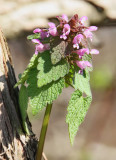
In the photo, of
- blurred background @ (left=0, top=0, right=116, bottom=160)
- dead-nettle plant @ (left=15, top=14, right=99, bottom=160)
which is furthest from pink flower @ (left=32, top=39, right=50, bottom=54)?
blurred background @ (left=0, top=0, right=116, bottom=160)

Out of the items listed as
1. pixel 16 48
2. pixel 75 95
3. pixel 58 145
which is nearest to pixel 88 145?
pixel 58 145

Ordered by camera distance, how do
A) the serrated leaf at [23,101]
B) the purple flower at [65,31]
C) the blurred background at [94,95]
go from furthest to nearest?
1. the blurred background at [94,95]
2. the serrated leaf at [23,101]
3. the purple flower at [65,31]

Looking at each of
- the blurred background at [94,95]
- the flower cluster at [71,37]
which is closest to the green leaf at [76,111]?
the flower cluster at [71,37]

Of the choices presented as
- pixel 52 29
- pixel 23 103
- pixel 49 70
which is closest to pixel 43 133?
pixel 23 103

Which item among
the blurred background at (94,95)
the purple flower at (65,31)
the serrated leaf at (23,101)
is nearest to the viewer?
the purple flower at (65,31)

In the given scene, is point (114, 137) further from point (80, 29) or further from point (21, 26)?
point (80, 29)

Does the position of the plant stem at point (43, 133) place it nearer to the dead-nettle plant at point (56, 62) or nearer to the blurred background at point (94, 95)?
the dead-nettle plant at point (56, 62)
